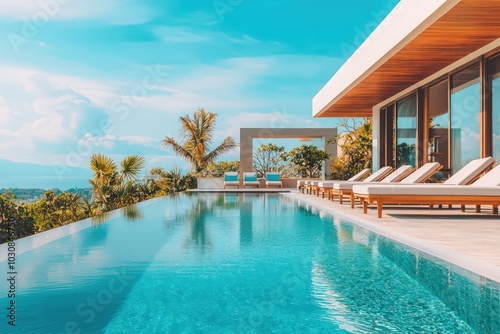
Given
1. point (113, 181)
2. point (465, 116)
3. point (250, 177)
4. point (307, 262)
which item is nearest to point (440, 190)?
point (465, 116)

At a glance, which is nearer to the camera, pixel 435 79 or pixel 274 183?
pixel 435 79

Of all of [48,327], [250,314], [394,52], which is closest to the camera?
[48,327]

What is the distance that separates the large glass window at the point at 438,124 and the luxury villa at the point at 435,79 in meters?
0.02

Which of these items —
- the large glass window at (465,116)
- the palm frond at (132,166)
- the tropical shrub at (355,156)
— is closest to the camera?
the large glass window at (465,116)

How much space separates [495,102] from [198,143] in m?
16.3

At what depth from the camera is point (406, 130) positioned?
504 inches

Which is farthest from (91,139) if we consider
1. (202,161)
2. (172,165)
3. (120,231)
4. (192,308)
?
(192,308)

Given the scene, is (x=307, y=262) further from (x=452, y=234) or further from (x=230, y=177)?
(x=230, y=177)

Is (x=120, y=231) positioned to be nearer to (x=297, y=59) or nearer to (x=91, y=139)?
(x=91, y=139)

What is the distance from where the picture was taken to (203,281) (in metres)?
3.53

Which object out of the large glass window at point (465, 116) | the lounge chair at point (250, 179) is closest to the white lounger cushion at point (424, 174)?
the large glass window at point (465, 116)

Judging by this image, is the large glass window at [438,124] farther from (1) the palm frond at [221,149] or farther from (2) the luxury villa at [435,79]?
(1) the palm frond at [221,149]

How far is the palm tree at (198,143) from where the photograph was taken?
23062 mm

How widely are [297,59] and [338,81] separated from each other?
11.2 meters
